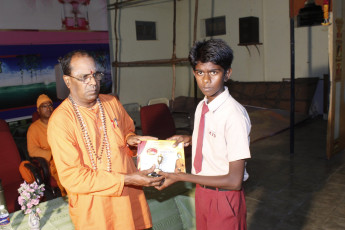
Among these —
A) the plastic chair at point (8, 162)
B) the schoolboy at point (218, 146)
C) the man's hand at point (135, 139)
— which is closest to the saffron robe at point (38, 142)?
the plastic chair at point (8, 162)

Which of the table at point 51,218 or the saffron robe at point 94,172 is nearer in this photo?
A: the saffron robe at point 94,172

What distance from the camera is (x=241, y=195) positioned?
1715 mm

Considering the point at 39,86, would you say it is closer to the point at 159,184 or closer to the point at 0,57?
the point at 0,57

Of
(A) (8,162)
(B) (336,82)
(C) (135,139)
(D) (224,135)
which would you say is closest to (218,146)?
(D) (224,135)

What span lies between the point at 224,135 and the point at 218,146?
66 mm

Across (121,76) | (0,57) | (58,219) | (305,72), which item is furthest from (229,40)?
(58,219)

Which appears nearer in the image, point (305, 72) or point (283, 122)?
point (283, 122)

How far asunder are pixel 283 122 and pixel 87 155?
663 cm

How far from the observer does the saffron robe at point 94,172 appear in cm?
159

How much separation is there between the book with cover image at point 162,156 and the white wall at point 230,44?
774 centimetres

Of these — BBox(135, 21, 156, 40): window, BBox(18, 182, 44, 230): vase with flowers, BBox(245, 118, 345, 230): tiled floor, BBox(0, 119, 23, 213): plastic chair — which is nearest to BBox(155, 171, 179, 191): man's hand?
BBox(18, 182, 44, 230): vase with flowers

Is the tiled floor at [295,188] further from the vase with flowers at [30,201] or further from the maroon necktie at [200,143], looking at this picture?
the vase with flowers at [30,201]

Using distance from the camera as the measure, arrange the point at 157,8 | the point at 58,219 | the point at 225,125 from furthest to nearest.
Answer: the point at 157,8 → the point at 58,219 → the point at 225,125

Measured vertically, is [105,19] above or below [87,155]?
above
